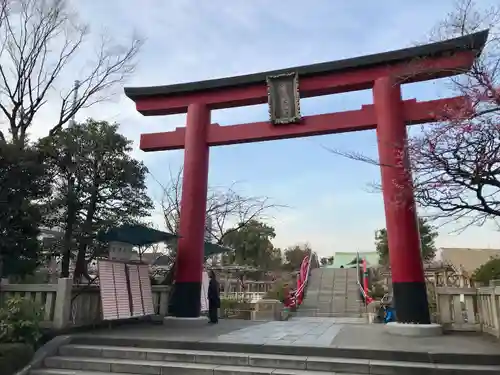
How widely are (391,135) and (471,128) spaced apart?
4074mm

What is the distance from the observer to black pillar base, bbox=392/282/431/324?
8039 millimetres

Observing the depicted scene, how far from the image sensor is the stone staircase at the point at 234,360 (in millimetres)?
5445

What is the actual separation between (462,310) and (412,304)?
1582 mm

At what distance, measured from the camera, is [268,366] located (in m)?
5.80

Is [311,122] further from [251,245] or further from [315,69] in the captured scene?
[251,245]

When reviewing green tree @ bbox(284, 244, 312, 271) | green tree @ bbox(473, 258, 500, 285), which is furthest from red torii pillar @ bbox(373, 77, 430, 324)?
green tree @ bbox(284, 244, 312, 271)

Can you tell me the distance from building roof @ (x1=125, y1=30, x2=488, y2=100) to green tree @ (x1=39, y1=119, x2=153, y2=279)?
63.0 inches

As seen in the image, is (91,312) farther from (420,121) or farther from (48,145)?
(420,121)

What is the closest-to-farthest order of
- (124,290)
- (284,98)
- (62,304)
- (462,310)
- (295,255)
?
(62,304), (124,290), (462,310), (284,98), (295,255)

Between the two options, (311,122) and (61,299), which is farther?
(311,122)

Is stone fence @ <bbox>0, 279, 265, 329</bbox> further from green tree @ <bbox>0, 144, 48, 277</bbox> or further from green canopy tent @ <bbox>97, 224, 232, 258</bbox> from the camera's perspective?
green canopy tent @ <bbox>97, 224, 232, 258</bbox>

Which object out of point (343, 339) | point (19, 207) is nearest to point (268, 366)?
point (343, 339)

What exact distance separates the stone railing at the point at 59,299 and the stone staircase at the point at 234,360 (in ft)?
3.06

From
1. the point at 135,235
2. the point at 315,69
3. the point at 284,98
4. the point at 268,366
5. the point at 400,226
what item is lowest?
the point at 268,366
